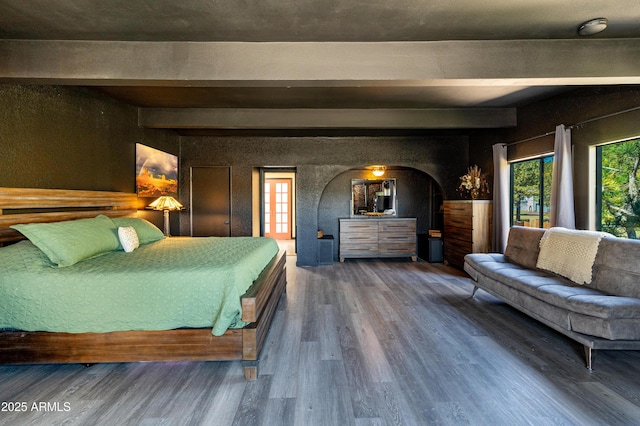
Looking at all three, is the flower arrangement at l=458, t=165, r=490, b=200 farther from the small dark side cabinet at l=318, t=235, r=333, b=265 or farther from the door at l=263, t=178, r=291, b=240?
the door at l=263, t=178, r=291, b=240

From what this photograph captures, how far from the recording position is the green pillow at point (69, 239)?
7.64 feet

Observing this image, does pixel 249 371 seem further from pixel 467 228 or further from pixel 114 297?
pixel 467 228

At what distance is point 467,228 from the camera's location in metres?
5.11

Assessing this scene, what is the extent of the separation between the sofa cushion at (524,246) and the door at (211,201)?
489cm

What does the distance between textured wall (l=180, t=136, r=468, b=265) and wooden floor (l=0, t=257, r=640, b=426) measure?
128 inches

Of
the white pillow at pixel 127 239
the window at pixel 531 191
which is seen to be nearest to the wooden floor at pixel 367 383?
the white pillow at pixel 127 239

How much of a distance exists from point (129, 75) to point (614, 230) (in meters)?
5.32

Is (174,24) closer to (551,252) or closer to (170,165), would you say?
(170,165)

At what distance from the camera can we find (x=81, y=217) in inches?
131

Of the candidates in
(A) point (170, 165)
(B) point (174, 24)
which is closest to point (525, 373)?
(B) point (174, 24)

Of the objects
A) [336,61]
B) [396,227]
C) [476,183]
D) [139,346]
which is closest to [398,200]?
[396,227]

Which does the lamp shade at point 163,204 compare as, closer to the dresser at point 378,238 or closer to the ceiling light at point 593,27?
the dresser at point 378,238

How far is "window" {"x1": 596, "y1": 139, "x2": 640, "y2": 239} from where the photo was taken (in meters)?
3.14

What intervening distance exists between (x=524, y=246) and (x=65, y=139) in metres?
5.53
